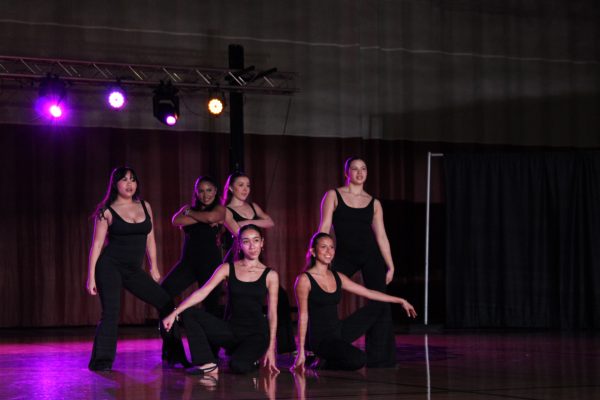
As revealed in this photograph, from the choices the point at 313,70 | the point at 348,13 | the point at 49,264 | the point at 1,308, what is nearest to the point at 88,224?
the point at 49,264

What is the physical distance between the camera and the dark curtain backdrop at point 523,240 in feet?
35.8

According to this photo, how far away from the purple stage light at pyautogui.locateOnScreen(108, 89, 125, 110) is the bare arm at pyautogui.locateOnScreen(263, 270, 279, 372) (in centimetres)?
486

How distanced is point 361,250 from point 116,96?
15.8 ft

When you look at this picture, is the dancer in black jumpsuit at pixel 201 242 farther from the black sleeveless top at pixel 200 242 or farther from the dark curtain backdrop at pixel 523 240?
the dark curtain backdrop at pixel 523 240

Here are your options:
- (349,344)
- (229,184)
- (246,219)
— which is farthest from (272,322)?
(229,184)

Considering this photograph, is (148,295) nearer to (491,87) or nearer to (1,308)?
(1,308)

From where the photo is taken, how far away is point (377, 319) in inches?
260

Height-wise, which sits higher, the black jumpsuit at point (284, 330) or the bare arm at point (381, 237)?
the bare arm at point (381, 237)

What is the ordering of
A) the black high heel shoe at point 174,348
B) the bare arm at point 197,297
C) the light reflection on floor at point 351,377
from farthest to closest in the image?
the black high heel shoe at point 174,348 < the bare arm at point 197,297 < the light reflection on floor at point 351,377

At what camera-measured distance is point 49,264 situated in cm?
1110

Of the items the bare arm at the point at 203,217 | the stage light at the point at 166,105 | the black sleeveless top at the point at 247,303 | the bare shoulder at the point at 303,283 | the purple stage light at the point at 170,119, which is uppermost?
the stage light at the point at 166,105

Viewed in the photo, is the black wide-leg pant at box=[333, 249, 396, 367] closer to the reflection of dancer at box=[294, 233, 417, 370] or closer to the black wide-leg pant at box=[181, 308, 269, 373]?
the reflection of dancer at box=[294, 233, 417, 370]

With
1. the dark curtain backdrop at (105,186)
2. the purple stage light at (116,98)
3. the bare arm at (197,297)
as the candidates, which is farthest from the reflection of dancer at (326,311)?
the dark curtain backdrop at (105,186)

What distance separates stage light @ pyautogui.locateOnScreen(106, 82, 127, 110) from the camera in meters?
10.6
